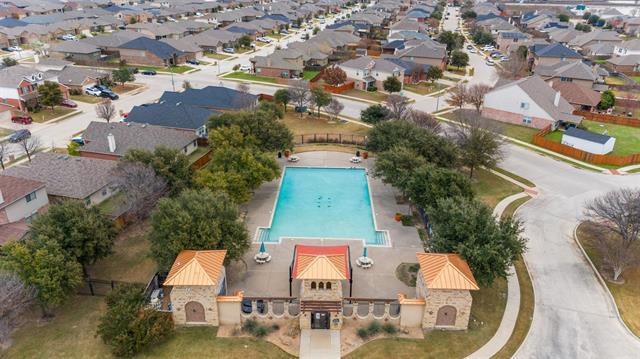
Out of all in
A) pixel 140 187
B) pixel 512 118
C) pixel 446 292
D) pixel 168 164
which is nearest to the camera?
pixel 446 292

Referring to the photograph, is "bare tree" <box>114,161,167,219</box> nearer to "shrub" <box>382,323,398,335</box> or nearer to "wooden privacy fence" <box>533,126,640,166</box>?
"shrub" <box>382,323,398,335</box>

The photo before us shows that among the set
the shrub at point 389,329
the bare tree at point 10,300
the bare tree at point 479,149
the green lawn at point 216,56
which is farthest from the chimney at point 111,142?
the green lawn at point 216,56

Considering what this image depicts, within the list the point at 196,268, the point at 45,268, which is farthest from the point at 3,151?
the point at 196,268

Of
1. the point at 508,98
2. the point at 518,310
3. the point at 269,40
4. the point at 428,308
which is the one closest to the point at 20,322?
the point at 428,308

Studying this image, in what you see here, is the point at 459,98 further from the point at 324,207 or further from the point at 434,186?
the point at 434,186

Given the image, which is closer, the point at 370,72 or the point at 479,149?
the point at 479,149

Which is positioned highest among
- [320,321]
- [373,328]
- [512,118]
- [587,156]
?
[512,118]
